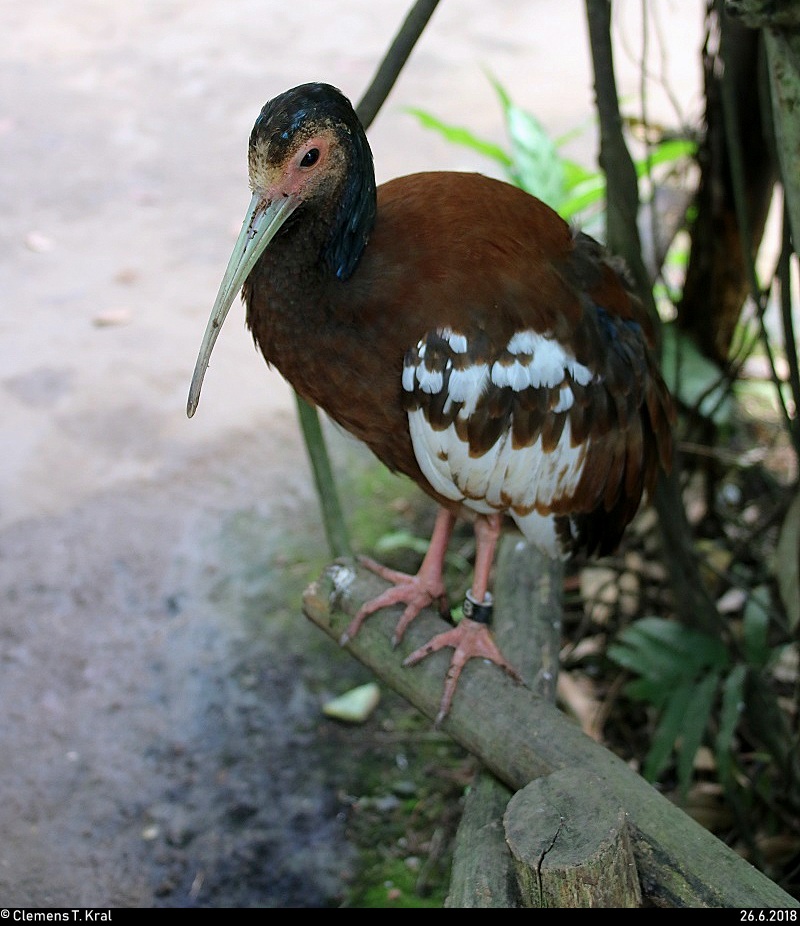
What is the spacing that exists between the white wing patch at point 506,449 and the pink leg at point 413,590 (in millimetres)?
316

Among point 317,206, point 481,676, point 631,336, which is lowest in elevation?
point 481,676

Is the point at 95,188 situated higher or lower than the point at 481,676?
lower

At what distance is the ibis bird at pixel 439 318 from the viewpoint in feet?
7.67

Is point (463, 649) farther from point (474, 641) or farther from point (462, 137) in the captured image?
point (462, 137)

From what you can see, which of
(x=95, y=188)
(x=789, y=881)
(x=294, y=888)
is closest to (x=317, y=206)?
(x=294, y=888)

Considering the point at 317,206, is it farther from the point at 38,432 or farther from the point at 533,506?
the point at 38,432

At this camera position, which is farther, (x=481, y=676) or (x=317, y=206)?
(x=481, y=676)

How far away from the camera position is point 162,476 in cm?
485

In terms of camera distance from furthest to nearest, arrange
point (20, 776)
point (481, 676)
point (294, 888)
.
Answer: point (20, 776) → point (294, 888) → point (481, 676)

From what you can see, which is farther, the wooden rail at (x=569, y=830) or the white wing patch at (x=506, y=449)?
the white wing patch at (x=506, y=449)

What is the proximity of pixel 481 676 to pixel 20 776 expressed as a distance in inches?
71.1

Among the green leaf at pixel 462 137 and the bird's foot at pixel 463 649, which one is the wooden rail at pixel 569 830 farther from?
the green leaf at pixel 462 137

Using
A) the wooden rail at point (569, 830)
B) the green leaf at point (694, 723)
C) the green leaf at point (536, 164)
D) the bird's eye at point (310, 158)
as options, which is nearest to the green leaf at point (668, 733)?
the green leaf at point (694, 723)

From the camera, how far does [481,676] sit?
2672mm
